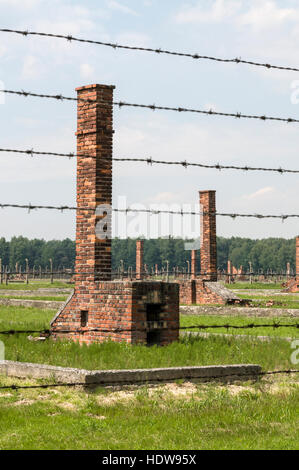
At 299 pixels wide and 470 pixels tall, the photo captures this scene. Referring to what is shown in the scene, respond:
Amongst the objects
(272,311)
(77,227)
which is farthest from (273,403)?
(272,311)

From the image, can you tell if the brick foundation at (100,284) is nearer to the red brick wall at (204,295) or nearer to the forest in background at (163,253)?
the red brick wall at (204,295)

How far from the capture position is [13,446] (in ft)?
19.9

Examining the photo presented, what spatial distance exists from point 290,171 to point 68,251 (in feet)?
436

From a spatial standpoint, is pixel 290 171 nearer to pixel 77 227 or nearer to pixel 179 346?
pixel 179 346

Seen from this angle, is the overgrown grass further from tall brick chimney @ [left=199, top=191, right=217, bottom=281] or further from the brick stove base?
tall brick chimney @ [left=199, top=191, right=217, bottom=281]

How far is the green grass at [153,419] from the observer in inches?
245

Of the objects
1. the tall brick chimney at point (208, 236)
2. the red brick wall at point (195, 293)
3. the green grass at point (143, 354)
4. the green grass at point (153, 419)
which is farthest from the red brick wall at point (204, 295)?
the green grass at point (153, 419)

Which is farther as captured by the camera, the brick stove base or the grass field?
the brick stove base

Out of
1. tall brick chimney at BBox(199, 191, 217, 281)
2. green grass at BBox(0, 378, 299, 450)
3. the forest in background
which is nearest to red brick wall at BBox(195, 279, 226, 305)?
tall brick chimney at BBox(199, 191, 217, 281)

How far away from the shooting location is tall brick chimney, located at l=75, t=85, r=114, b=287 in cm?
1263

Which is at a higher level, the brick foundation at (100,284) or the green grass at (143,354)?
the brick foundation at (100,284)

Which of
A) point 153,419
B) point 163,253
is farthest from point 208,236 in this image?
point 163,253

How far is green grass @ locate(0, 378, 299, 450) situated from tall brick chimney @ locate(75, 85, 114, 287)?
4.01 m

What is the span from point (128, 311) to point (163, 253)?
12915 centimetres
